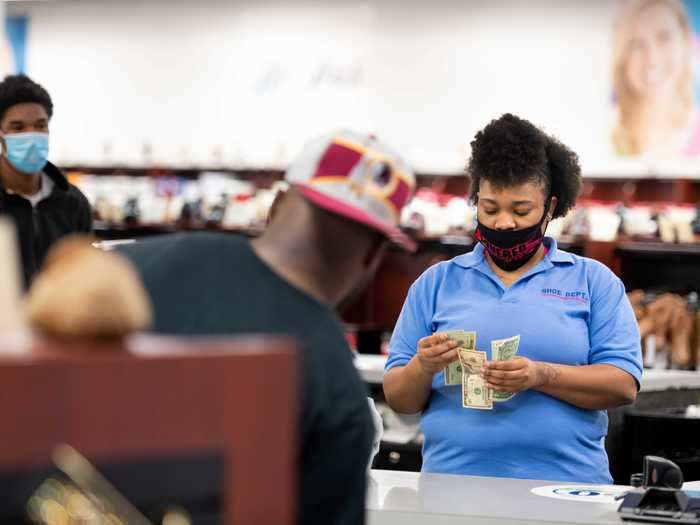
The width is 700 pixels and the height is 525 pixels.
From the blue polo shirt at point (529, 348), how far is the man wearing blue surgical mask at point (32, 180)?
5.40 ft

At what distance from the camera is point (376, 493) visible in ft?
9.57

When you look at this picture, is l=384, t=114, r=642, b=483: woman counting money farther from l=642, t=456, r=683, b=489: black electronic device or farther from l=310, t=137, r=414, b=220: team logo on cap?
l=310, t=137, r=414, b=220: team logo on cap

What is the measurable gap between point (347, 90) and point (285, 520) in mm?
8635

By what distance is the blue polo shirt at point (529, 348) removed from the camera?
314 centimetres

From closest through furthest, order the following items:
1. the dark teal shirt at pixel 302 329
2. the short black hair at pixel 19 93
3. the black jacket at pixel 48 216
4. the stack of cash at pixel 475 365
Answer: the dark teal shirt at pixel 302 329 → the stack of cash at pixel 475 365 → the black jacket at pixel 48 216 → the short black hair at pixel 19 93

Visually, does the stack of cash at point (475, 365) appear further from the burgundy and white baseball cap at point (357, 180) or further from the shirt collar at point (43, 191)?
the shirt collar at point (43, 191)

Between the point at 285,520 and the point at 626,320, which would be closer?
the point at 285,520

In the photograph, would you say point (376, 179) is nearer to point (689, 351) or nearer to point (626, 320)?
point (626, 320)

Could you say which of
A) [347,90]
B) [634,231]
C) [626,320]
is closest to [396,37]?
[347,90]

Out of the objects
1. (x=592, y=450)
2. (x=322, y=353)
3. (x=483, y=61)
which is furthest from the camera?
(x=483, y=61)

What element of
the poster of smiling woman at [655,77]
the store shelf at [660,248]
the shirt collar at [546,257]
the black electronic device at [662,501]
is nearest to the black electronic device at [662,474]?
the black electronic device at [662,501]

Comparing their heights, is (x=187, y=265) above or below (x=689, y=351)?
above

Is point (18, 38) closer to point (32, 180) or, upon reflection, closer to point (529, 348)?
point (32, 180)

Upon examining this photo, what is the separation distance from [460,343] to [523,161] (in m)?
0.56
